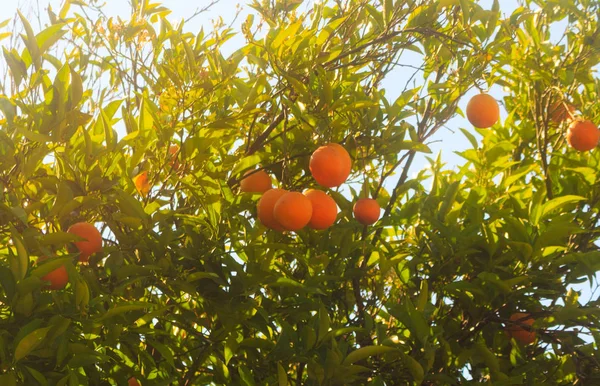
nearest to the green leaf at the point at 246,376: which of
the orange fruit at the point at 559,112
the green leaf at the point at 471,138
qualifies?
the green leaf at the point at 471,138

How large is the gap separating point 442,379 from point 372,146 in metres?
0.73

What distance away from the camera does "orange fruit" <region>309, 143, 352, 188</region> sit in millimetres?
1613

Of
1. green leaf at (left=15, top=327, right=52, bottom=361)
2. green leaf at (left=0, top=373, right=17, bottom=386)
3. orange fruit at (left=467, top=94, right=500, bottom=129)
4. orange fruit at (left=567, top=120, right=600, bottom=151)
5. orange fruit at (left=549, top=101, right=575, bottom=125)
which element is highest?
orange fruit at (left=549, top=101, right=575, bottom=125)

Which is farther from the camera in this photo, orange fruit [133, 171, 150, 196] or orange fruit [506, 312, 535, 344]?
orange fruit [506, 312, 535, 344]

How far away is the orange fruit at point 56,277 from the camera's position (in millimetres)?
1393

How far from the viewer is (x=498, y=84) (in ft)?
7.76

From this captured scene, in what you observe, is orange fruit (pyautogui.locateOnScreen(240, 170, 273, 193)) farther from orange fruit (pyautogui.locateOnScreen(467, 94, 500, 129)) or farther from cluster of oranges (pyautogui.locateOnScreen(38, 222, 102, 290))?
orange fruit (pyautogui.locateOnScreen(467, 94, 500, 129))

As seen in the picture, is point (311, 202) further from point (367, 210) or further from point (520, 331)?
point (520, 331)

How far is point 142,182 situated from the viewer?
166 cm

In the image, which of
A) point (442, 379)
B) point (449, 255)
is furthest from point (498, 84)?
point (442, 379)

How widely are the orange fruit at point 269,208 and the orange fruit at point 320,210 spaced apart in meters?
0.08

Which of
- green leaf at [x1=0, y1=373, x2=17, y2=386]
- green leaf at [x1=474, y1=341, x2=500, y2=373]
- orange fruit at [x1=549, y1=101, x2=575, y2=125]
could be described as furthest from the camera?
orange fruit at [x1=549, y1=101, x2=575, y2=125]

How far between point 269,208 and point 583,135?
3.28ft

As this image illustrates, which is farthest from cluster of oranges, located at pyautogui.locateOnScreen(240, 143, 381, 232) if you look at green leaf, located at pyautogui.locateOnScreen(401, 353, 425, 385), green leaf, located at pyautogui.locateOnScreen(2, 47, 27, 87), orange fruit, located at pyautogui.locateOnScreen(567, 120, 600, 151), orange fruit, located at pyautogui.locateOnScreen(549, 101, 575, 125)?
orange fruit, located at pyautogui.locateOnScreen(549, 101, 575, 125)
